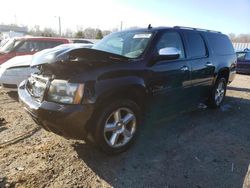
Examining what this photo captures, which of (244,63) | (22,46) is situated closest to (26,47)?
(22,46)

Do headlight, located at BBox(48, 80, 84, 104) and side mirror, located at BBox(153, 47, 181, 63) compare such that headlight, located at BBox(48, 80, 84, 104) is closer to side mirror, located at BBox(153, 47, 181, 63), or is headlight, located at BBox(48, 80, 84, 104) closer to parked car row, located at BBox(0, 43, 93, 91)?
side mirror, located at BBox(153, 47, 181, 63)

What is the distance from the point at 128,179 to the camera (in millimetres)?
3227

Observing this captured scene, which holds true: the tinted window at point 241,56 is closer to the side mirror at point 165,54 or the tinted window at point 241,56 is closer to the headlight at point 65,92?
the side mirror at point 165,54

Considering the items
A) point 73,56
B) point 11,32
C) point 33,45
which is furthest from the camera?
point 11,32

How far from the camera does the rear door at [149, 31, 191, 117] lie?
4.15 m

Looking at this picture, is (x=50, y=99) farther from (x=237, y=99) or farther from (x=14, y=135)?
(x=237, y=99)

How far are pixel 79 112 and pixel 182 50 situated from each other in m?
2.51

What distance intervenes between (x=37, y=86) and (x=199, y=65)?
3198 mm

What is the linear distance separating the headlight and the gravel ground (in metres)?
0.92

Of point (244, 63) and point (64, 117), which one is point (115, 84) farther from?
point (244, 63)

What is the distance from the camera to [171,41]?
182 inches

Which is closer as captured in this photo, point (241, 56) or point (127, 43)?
point (127, 43)

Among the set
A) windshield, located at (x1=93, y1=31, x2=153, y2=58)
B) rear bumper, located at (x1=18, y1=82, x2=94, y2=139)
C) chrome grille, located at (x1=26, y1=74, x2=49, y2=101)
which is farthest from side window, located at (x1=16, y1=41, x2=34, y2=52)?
rear bumper, located at (x1=18, y1=82, x2=94, y2=139)

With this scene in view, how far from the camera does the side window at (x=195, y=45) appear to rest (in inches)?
199
